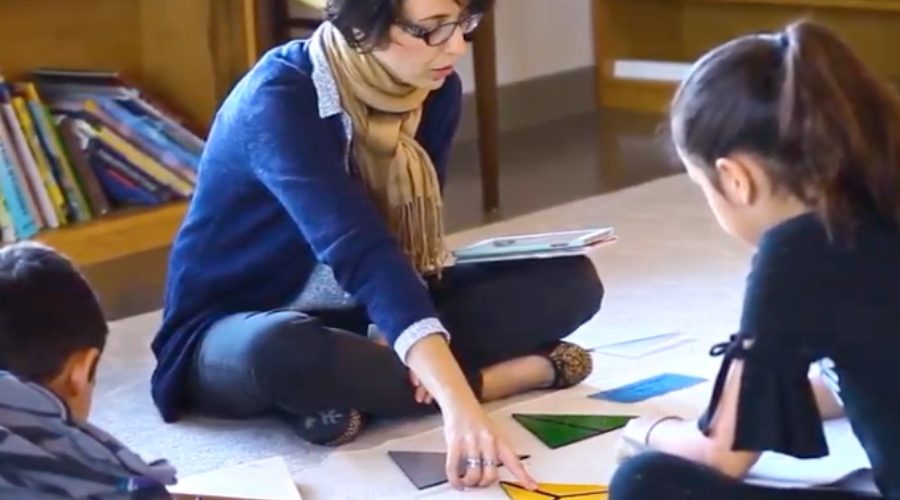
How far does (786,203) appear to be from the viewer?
4.10 ft

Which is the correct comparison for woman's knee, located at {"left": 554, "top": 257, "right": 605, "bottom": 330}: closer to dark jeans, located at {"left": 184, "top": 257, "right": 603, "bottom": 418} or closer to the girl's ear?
dark jeans, located at {"left": 184, "top": 257, "right": 603, "bottom": 418}

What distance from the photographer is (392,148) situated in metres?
1.83

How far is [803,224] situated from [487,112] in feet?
5.94

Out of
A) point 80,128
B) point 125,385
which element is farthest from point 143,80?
point 125,385

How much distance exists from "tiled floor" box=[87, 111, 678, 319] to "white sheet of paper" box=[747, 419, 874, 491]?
111cm

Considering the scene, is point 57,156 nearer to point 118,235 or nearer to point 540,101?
point 118,235

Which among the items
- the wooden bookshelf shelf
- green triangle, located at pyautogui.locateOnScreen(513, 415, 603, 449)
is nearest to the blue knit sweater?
green triangle, located at pyautogui.locateOnScreen(513, 415, 603, 449)

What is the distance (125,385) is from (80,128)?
84 cm

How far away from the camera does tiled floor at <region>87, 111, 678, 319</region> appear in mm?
2521

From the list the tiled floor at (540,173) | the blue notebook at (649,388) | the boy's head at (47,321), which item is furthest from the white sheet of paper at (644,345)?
the boy's head at (47,321)

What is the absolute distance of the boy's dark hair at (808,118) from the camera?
3.97 ft

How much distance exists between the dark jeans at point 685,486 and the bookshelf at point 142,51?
151 cm

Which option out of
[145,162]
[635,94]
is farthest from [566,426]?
[635,94]

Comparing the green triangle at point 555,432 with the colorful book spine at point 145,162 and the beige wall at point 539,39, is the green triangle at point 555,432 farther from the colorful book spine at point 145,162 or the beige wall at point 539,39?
the beige wall at point 539,39
